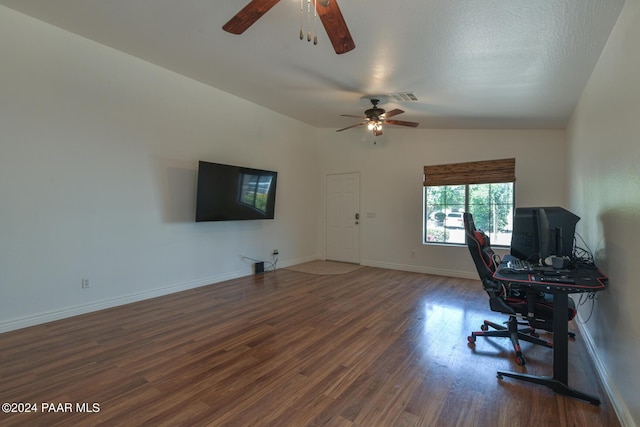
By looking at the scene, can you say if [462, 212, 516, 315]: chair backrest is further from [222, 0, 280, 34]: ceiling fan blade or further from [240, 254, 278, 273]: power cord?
[240, 254, 278, 273]: power cord

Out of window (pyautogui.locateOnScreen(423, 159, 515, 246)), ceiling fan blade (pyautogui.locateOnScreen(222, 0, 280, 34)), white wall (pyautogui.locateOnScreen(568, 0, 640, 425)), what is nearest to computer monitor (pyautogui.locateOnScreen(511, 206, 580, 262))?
white wall (pyautogui.locateOnScreen(568, 0, 640, 425))

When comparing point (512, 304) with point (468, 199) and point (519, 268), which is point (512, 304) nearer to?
point (519, 268)

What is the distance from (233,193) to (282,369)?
10.5 ft

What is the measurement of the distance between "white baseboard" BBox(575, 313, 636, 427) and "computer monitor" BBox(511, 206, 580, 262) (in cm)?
83

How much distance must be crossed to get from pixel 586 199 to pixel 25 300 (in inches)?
235

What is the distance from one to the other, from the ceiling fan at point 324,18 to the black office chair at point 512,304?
204 centimetres

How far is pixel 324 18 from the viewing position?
191 centimetres

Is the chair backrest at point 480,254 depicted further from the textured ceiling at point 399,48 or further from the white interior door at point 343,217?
the white interior door at point 343,217

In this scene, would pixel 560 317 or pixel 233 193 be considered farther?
pixel 233 193

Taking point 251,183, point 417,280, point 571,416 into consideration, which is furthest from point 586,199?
point 251,183

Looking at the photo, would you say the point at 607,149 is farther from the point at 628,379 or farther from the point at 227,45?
the point at 227,45

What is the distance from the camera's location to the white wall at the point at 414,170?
4844 mm

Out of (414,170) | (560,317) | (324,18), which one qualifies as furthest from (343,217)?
(324,18)

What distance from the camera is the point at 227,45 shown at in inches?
126
